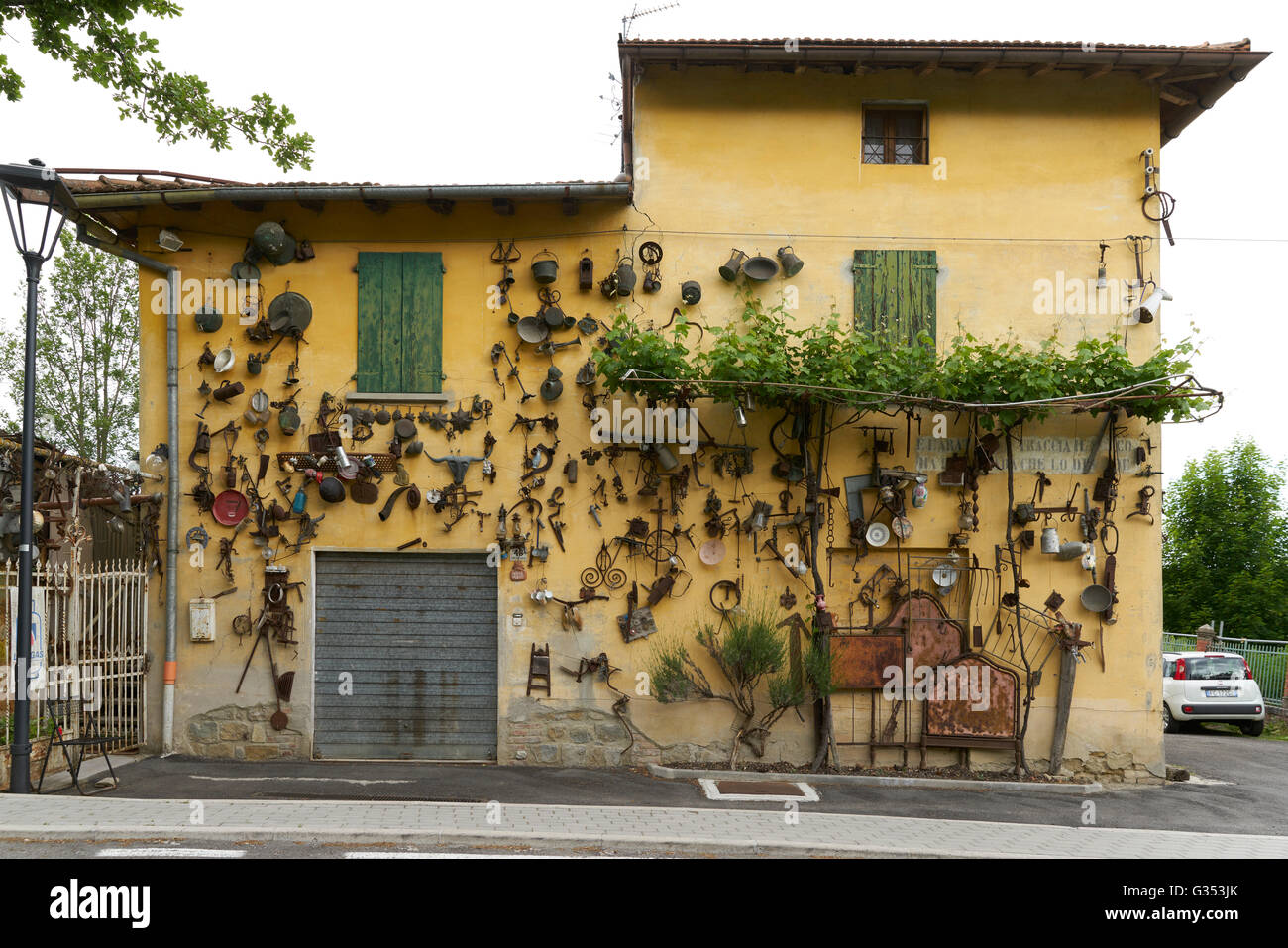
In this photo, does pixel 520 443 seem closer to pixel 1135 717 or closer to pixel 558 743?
pixel 558 743

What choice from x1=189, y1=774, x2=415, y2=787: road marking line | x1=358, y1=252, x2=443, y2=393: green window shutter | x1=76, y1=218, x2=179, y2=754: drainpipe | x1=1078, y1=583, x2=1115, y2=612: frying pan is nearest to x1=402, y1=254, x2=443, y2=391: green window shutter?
x1=358, y1=252, x2=443, y2=393: green window shutter

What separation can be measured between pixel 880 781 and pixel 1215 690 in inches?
400

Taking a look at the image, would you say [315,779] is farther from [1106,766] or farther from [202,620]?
[1106,766]

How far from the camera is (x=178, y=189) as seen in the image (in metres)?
10.5

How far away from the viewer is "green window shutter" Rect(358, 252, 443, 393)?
1090 cm

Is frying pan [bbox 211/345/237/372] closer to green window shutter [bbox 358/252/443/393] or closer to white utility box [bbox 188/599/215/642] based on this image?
green window shutter [bbox 358/252/443/393]

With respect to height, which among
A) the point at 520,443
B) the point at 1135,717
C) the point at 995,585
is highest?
the point at 520,443

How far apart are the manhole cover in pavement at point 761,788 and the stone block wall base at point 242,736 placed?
4494 millimetres

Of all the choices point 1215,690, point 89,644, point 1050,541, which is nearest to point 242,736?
point 89,644

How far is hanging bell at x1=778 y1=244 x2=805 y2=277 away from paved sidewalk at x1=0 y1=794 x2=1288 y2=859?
18.5 ft

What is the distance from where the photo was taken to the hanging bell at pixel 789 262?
35.9ft

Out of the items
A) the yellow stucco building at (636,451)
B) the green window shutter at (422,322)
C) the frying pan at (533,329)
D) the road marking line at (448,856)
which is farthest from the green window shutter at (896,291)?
the road marking line at (448,856)

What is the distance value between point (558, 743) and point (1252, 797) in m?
7.48
